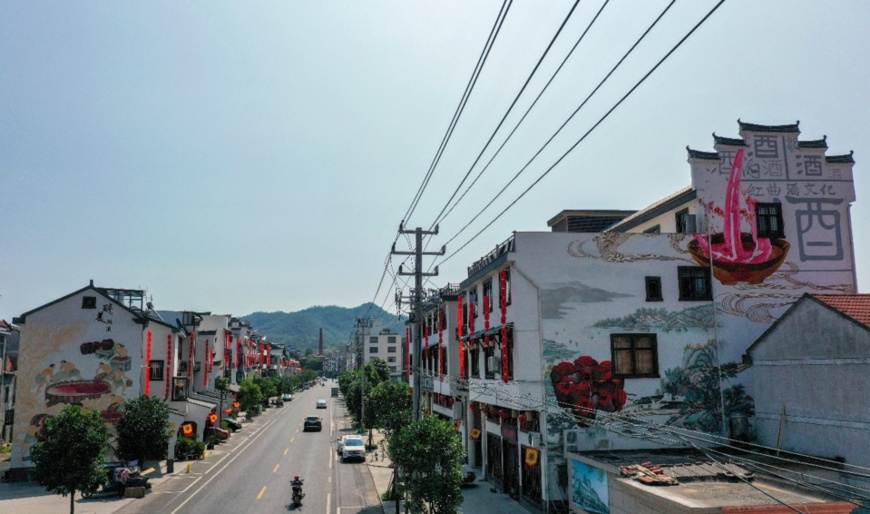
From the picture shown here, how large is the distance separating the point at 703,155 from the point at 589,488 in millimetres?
16628

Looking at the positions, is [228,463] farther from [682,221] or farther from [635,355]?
[682,221]

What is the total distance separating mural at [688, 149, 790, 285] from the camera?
1218 inches

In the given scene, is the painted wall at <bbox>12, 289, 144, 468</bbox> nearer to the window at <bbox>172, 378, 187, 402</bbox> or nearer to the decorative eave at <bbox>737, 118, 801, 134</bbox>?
the window at <bbox>172, 378, 187, 402</bbox>

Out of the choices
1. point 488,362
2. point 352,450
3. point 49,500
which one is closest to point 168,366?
point 49,500

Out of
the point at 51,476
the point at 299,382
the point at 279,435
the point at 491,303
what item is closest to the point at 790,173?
the point at 491,303

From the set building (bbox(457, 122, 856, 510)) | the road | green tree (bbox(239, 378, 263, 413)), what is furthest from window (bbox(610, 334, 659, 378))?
green tree (bbox(239, 378, 263, 413))

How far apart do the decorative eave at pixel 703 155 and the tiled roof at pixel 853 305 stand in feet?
28.8

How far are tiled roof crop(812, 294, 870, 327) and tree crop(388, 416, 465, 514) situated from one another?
1539 cm

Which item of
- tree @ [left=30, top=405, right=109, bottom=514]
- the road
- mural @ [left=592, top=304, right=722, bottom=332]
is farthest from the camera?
the road

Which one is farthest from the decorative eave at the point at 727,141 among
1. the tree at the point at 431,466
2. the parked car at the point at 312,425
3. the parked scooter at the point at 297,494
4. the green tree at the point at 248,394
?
the green tree at the point at 248,394

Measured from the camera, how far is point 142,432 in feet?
128

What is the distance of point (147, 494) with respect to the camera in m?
35.1

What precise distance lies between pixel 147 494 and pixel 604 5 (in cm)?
3605

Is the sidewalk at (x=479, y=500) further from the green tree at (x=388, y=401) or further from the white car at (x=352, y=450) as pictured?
the green tree at (x=388, y=401)
